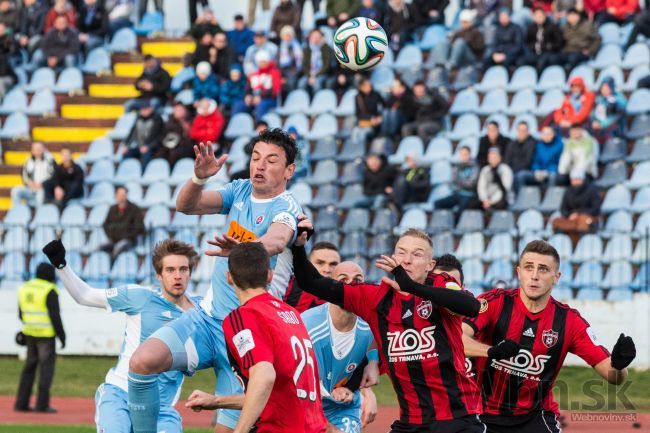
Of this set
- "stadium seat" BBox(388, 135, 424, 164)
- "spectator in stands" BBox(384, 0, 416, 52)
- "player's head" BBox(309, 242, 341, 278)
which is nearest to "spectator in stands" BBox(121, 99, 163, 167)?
"spectator in stands" BBox(384, 0, 416, 52)

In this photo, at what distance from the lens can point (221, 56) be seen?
76.7ft

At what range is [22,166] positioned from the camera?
912 inches

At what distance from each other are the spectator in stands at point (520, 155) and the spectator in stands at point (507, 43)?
251 cm

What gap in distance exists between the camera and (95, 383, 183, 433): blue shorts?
29.5ft

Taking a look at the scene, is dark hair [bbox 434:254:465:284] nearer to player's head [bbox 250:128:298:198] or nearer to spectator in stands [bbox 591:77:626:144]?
player's head [bbox 250:128:298:198]

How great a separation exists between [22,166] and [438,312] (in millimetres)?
15908

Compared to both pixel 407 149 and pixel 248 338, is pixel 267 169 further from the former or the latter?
pixel 407 149

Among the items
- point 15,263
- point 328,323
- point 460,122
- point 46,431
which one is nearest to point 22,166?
point 15,263

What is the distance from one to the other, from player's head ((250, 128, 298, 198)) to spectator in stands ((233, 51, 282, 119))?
13891 mm

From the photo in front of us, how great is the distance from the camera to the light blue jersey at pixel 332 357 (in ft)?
30.3

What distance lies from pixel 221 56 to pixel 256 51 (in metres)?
0.81

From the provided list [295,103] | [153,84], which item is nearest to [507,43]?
[295,103]

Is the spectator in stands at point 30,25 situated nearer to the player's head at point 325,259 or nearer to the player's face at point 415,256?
the player's head at point 325,259

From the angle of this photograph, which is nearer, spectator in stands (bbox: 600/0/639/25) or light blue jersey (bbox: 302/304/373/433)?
light blue jersey (bbox: 302/304/373/433)
